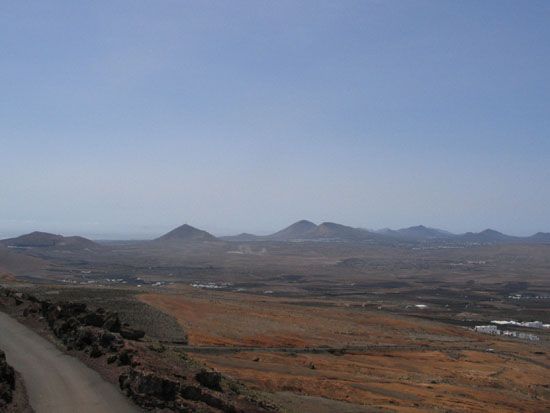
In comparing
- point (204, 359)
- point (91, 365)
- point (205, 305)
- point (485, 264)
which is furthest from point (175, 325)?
point (485, 264)

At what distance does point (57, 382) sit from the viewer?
45.8 ft

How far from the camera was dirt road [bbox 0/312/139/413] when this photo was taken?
1231 centimetres

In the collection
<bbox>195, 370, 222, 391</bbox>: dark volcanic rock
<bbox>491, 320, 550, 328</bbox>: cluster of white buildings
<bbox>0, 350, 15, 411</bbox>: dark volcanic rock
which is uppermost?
<bbox>0, 350, 15, 411</bbox>: dark volcanic rock

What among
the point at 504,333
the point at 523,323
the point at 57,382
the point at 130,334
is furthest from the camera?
the point at 523,323

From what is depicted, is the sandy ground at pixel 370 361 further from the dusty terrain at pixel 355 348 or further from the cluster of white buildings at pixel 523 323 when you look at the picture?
the cluster of white buildings at pixel 523 323

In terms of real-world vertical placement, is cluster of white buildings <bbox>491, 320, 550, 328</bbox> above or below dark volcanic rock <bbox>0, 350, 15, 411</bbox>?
below

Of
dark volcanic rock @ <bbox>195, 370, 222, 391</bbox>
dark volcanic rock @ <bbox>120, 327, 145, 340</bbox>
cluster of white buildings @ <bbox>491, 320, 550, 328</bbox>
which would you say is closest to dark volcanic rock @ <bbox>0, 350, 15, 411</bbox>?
dark volcanic rock @ <bbox>195, 370, 222, 391</bbox>

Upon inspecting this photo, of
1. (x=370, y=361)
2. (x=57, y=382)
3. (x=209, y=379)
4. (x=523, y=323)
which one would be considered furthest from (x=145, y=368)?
(x=523, y=323)

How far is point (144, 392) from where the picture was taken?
12.7 meters

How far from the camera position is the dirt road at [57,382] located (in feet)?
40.4

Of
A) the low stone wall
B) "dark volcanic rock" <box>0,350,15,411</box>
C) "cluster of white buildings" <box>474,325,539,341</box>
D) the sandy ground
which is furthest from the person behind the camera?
"cluster of white buildings" <box>474,325,539,341</box>

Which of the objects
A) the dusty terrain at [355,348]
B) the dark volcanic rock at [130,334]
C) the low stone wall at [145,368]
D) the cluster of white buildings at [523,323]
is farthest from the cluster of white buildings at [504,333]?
the low stone wall at [145,368]

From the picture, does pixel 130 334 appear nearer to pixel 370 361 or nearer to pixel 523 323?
pixel 370 361

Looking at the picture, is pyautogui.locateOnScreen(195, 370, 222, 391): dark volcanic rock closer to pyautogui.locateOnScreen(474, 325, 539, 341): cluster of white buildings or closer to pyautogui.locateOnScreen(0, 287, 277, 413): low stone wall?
pyautogui.locateOnScreen(0, 287, 277, 413): low stone wall
